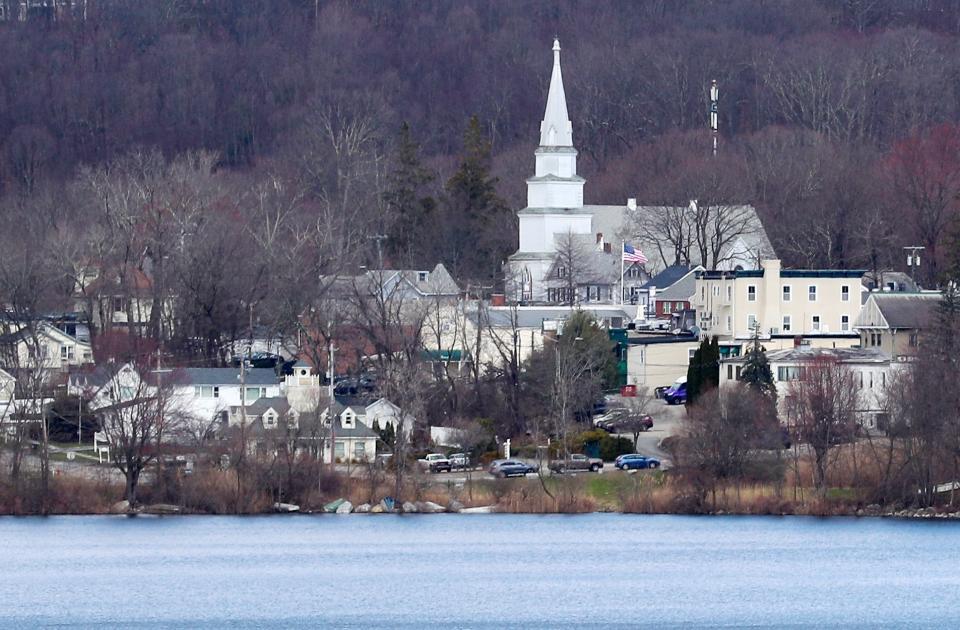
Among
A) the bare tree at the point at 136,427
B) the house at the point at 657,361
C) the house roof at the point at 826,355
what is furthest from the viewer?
the house at the point at 657,361

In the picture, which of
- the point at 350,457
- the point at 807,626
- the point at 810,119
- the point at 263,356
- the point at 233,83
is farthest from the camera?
the point at 233,83

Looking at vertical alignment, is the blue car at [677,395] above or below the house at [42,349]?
below

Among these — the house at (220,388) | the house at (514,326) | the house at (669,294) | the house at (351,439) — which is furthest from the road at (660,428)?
the house at (669,294)

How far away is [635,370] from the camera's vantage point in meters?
71.0

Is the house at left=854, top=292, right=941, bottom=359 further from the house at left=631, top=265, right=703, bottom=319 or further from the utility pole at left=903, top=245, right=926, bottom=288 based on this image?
the utility pole at left=903, top=245, right=926, bottom=288

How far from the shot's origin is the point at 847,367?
63250 millimetres

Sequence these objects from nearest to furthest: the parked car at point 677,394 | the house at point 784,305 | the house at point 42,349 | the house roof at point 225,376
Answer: the house roof at point 225,376, the parked car at point 677,394, the house at point 42,349, the house at point 784,305

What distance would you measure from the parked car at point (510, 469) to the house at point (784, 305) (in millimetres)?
17950

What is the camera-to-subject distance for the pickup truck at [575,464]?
186 feet

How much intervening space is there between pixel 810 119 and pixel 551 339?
58.7 meters

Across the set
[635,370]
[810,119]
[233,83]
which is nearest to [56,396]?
[635,370]

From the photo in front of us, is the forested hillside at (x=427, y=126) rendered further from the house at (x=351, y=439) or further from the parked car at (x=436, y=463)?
the parked car at (x=436, y=463)

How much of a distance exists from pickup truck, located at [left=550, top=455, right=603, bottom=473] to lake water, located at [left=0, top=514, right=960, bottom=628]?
9.18 feet

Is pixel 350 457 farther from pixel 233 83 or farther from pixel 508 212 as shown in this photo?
pixel 233 83
